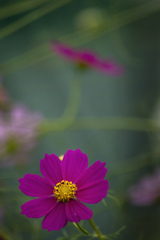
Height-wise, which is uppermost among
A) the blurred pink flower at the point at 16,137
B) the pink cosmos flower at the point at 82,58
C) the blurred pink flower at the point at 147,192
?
the pink cosmos flower at the point at 82,58

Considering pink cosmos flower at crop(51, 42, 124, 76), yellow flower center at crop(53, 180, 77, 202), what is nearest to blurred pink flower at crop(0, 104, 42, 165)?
pink cosmos flower at crop(51, 42, 124, 76)

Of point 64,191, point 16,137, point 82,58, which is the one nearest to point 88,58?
point 82,58

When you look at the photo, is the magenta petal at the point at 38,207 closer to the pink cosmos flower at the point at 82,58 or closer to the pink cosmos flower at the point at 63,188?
the pink cosmos flower at the point at 63,188

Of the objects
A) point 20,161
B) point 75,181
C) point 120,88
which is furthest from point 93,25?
point 120,88

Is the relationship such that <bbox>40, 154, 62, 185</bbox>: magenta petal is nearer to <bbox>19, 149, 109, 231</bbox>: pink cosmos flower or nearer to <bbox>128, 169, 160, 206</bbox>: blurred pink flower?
<bbox>19, 149, 109, 231</bbox>: pink cosmos flower

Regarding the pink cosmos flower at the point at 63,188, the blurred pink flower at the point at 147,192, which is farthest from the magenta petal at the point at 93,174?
the blurred pink flower at the point at 147,192

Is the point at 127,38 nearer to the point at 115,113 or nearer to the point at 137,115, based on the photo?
the point at 115,113

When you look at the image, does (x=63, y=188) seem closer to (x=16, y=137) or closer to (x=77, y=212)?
(x=77, y=212)
